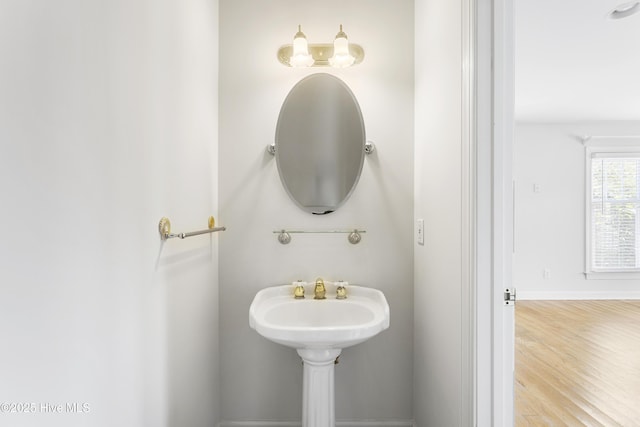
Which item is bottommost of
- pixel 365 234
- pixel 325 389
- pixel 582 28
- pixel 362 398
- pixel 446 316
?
pixel 362 398

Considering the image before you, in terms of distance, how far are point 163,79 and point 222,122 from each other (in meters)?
0.58

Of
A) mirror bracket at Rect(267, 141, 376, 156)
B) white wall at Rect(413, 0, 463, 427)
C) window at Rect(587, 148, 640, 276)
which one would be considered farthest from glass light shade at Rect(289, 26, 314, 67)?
window at Rect(587, 148, 640, 276)

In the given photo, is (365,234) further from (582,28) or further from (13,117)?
(582,28)

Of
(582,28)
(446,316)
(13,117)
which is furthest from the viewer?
(582,28)

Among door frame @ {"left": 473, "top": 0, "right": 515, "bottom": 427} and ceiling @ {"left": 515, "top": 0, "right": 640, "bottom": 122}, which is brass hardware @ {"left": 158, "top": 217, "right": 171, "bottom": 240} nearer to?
door frame @ {"left": 473, "top": 0, "right": 515, "bottom": 427}

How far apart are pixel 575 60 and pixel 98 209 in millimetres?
3632

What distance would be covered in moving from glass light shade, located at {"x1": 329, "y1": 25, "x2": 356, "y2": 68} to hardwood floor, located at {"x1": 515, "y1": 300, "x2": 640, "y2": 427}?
7.15ft

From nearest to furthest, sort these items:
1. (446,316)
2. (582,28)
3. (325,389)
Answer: (446,316), (325,389), (582,28)

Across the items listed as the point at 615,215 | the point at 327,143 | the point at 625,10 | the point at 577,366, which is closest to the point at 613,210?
the point at 615,215

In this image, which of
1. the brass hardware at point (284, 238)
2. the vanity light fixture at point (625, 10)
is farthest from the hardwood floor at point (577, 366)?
the vanity light fixture at point (625, 10)

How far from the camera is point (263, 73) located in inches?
67.1

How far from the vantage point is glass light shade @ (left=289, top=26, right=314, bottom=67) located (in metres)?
1.59

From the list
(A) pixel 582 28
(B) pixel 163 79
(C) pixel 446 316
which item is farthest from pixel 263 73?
(A) pixel 582 28

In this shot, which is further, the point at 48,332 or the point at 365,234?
the point at 365,234
